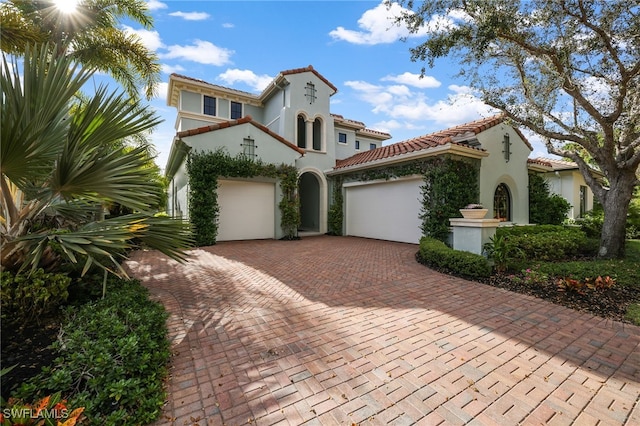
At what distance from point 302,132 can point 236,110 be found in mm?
4796

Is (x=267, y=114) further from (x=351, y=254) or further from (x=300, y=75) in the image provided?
(x=351, y=254)

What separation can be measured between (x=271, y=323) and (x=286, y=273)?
2927 mm

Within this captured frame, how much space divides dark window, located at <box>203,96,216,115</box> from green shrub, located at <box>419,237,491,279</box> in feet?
47.2

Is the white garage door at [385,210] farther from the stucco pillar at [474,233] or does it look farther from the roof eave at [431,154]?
the stucco pillar at [474,233]

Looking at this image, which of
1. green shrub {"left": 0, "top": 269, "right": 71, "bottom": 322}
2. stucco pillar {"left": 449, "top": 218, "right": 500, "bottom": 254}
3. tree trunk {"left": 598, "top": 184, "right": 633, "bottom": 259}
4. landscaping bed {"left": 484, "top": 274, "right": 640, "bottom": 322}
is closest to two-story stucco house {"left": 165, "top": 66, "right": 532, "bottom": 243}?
stucco pillar {"left": 449, "top": 218, "right": 500, "bottom": 254}

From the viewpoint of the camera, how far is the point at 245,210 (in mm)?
13250

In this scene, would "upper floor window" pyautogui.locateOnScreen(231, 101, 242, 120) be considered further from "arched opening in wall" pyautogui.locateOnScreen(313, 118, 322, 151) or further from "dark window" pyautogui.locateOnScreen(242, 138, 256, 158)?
"dark window" pyautogui.locateOnScreen(242, 138, 256, 158)

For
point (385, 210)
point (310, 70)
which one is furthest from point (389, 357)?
point (310, 70)

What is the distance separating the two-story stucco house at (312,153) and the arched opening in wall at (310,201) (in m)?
0.07

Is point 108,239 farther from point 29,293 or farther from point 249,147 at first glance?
point 249,147

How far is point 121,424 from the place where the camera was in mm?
2176

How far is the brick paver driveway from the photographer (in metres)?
2.50

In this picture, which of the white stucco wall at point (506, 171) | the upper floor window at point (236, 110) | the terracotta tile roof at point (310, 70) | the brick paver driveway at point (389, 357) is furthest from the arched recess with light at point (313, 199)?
the brick paver driveway at point (389, 357)

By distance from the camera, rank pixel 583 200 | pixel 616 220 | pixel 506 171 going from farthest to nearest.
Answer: pixel 583 200, pixel 506 171, pixel 616 220
